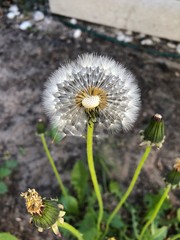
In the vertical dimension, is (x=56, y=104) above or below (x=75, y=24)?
above

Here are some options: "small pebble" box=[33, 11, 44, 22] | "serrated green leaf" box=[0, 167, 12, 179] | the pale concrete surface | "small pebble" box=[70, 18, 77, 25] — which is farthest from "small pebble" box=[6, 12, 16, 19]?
"serrated green leaf" box=[0, 167, 12, 179]

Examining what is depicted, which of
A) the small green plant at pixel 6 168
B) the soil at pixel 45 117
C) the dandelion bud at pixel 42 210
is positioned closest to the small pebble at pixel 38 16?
the soil at pixel 45 117

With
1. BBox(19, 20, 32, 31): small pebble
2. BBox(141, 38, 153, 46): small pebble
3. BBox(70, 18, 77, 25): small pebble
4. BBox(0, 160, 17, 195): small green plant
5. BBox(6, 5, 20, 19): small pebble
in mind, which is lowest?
BBox(0, 160, 17, 195): small green plant

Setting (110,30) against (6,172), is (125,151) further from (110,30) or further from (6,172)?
(110,30)

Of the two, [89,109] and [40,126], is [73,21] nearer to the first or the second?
[40,126]

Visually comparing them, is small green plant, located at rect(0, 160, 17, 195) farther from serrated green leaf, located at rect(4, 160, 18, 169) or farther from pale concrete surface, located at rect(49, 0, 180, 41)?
pale concrete surface, located at rect(49, 0, 180, 41)

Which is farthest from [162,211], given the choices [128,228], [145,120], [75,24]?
[75,24]

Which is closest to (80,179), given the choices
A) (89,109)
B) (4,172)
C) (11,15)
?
(4,172)
